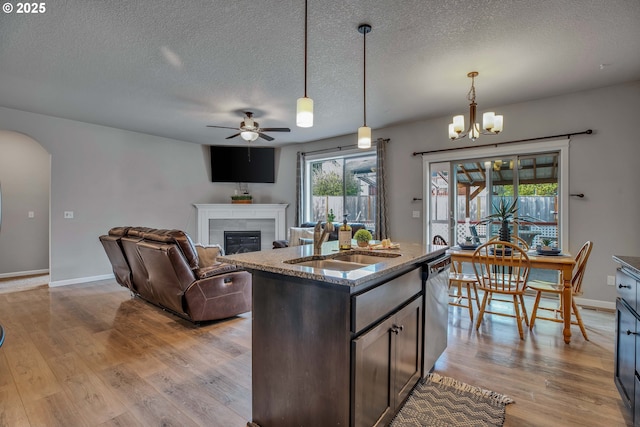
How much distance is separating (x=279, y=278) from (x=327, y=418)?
675mm

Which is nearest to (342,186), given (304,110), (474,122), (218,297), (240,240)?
(240,240)

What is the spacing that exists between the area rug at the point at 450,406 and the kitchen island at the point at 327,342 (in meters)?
0.15

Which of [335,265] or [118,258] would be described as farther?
[118,258]

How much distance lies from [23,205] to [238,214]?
387 centimetres

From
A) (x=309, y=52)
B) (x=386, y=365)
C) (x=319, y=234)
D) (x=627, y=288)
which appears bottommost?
(x=386, y=365)

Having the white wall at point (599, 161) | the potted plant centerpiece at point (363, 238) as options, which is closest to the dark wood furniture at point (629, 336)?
the potted plant centerpiece at point (363, 238)

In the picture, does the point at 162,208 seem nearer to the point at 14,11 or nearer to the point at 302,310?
the point at 14,11

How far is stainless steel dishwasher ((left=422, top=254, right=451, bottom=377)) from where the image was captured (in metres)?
2.15

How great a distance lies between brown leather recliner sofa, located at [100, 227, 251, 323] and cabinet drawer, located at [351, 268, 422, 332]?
6.88 feet

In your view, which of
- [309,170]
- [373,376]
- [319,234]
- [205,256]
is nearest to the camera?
[373,376]

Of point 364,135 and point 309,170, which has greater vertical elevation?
point 309,170

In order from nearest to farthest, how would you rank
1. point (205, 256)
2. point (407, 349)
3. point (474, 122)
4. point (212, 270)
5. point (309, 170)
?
1. point (407, 349)
2. point (212, 270)
3. point (474, 122)
4. point (205, 256)
5. point (309, 170)

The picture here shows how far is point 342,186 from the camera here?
6441mm

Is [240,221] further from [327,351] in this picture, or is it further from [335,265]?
[327,351]
